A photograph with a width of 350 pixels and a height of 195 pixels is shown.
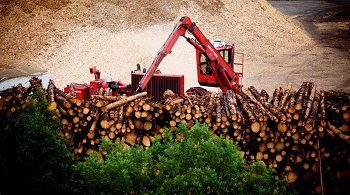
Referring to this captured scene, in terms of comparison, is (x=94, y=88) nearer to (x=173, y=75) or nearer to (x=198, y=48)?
(x=173, y=75)

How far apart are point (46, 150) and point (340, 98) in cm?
722

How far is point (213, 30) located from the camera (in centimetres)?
2542

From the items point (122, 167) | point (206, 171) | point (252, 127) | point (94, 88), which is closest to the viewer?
point (206, 171)

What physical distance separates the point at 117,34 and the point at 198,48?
491 inches

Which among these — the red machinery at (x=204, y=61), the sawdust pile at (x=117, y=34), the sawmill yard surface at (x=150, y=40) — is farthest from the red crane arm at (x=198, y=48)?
the sawmill yard surface at (x=150, y=40)

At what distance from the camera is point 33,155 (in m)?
6.57

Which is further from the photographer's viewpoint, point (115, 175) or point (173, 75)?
point (173, 75)

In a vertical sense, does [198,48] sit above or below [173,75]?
above

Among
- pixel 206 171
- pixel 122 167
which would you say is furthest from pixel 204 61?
pixel 122 167

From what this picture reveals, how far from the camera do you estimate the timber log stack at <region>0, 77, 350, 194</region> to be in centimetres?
745

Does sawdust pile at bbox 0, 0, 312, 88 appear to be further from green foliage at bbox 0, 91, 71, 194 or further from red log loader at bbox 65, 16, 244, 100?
green foliage at bbox 0, 91, 71, 194

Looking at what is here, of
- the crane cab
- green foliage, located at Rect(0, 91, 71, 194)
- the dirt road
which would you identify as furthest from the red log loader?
the dirt road

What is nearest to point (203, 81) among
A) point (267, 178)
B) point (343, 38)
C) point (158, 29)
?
point (267, 178)

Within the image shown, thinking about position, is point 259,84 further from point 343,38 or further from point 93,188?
point 93,188
